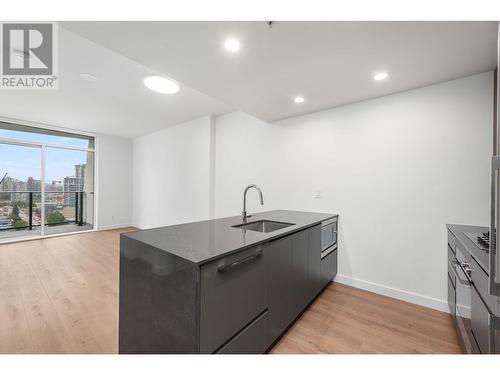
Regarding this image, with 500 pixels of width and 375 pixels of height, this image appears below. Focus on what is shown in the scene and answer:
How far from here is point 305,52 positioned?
5.65 ft

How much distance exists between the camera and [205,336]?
1.01m

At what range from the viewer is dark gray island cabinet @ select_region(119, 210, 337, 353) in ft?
3.35

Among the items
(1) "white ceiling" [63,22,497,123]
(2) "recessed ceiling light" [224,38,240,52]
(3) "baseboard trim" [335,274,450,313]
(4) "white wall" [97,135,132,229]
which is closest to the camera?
(1) "white ceiling" [63,22,497,123]

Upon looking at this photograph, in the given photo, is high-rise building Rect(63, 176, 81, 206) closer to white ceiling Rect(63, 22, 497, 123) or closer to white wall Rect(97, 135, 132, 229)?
white wall Rect(97, 135, 132, 229)

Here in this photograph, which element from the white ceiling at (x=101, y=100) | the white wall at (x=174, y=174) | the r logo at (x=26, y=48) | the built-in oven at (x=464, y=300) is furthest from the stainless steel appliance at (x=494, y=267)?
the white wall at (x=174, y=174)

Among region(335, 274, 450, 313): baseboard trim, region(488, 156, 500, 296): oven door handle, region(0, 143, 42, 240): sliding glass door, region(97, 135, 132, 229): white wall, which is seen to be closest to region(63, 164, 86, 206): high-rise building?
region(97, 135, 132, 229): white wall

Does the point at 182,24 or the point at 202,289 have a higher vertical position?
the point at 182,24

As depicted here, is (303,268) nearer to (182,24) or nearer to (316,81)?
(316,81)

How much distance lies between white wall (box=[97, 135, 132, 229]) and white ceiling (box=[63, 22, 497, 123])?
16.7 ft

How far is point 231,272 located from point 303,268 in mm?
1052

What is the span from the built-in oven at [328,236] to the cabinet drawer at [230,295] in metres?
1.25

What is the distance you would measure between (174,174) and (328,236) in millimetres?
3851

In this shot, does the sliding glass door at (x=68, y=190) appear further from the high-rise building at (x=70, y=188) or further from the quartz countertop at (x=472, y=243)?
the quartz countertop at (x=472, y=243)
